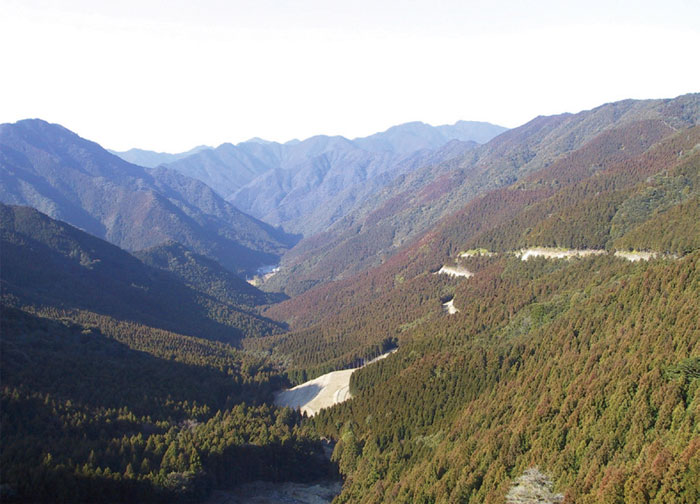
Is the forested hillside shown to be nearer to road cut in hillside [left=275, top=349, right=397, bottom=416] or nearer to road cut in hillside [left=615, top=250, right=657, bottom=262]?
road cut in hillside [left=275, top=349, right=397, bottom=416]

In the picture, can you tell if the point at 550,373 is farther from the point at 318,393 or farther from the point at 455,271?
the point at 455,271

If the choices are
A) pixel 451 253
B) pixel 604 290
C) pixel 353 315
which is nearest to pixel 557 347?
pixel 604 290

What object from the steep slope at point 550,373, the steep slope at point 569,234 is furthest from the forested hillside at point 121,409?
the steep slope at point 569,234

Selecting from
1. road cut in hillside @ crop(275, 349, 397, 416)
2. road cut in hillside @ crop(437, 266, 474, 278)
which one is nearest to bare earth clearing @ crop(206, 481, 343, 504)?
road cut in hillside @ crop(275, 349, 397, 416)

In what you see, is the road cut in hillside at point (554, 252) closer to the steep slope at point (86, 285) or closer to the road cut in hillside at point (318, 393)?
the road cut in hillside at point (318, 393)

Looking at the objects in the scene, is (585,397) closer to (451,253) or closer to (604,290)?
(604,290)

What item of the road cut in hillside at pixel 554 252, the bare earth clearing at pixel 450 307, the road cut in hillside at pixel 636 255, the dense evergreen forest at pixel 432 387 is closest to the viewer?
the dense evergreen forest at pixel 432 387

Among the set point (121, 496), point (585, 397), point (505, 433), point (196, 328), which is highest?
point (585, 397)
